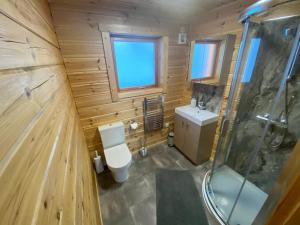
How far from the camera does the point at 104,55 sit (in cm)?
182

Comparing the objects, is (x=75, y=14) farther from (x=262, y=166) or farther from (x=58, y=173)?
(x=262, y=166)

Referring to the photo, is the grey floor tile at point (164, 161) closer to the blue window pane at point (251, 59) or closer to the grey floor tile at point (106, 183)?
the grey floor tile at point (106, 183)

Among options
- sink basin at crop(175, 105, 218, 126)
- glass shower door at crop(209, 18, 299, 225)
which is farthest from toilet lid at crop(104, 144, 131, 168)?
glass shower door at crop(209, 18, 299, 225)

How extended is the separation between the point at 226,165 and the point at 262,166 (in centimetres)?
49

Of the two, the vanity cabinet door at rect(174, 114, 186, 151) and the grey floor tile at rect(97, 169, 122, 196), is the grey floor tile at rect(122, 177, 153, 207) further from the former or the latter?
the vanity cabinet door at rect(174, 114, 186, 151)

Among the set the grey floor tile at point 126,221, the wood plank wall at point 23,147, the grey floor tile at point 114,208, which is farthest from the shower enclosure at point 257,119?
the wood plank wall at point 23,147

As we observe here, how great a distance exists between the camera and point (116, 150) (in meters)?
2.05

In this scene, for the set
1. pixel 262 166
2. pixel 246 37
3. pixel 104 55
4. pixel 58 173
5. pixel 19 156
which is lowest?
pixel 262 166

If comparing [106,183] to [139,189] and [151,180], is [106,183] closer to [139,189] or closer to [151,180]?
[139,189]

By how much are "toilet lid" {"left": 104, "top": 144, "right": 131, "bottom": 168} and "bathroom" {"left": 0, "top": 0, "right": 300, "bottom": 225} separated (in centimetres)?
2

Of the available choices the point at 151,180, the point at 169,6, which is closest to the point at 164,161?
the point at 151,180

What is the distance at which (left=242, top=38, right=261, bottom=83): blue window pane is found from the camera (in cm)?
152

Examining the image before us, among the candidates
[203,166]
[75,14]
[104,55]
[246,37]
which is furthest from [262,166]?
[75,14]

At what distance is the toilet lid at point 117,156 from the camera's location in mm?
1805
